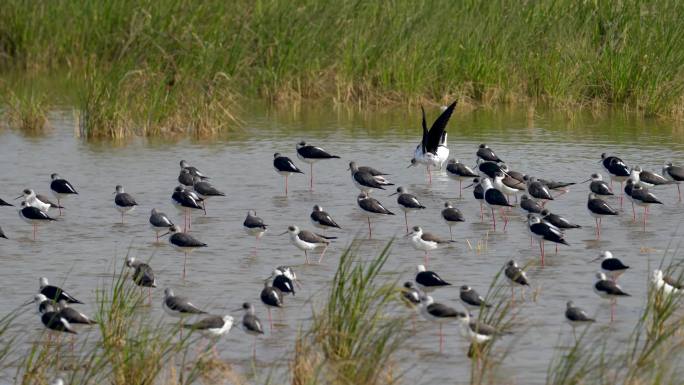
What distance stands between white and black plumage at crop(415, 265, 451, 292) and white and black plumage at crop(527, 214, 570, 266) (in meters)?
2.05

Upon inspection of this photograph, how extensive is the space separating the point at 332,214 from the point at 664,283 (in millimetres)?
6643

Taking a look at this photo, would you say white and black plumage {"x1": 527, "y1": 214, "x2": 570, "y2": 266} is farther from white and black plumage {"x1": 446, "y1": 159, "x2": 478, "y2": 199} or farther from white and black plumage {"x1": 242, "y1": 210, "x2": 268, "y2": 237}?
white and black plumage {"x1": 446, "y1": 159, "x2": 478, "y2": 199}

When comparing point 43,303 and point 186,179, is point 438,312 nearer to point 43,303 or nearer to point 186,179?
point 43,303

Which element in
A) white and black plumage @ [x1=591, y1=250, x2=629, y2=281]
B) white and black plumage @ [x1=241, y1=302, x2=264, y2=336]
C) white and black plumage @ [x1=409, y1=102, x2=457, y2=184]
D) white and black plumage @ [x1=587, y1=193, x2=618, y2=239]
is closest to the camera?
white and black plumage @ [x1=241, y1=302, x2=264, y2=336]

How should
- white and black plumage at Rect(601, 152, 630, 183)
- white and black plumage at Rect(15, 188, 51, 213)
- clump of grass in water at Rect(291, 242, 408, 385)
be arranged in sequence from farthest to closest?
1. white and black plumage at Rect(601, 152, 630, 183)
2. white and black plumage at Rect(15, 188, 51, 213)
3. clump of grass in water at Rect(291, 242, 408, 385)

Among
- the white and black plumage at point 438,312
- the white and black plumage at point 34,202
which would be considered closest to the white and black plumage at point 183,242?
the white and black plumage at point 34,202

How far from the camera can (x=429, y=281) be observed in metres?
11.7

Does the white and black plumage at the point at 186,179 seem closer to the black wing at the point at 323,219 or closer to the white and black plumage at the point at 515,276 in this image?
the black wing at the point at 323,219

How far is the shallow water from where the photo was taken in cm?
1146

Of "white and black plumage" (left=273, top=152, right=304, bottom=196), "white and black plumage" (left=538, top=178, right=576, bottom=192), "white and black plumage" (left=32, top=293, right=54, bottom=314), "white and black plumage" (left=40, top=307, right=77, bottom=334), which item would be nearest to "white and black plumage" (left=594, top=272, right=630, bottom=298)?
"white and black plumage" (left=40, top=307, right=77, bottom=334)

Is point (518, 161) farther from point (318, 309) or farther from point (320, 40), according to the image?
point (318, 309)

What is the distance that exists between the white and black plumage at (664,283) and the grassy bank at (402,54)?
1237 centimetres

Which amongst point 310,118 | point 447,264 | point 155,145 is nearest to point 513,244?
point 447,264

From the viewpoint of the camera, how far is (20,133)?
883 inches
